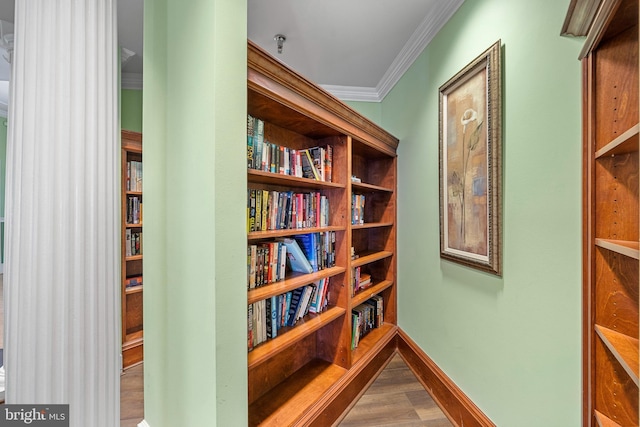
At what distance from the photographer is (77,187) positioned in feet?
3.14

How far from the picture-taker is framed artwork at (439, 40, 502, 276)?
A: 1.27 meters

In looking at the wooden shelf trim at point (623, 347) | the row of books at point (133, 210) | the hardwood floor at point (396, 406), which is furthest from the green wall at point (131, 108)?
the wooden shelf trim at point (623, 347)

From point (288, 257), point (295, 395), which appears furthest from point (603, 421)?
point (288, 257)

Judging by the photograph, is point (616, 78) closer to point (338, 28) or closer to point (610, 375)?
point (610, 375)

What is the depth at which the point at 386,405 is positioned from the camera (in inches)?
67.3

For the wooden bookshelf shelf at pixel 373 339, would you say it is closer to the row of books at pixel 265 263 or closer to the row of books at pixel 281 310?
the row of books at pixel 281 310

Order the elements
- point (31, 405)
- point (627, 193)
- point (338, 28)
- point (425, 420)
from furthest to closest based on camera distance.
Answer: point (338, 28)
point (425, 420)
point (31, 405)
point (627, 193)

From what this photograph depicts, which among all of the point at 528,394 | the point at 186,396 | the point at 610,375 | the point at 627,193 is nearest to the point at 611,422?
the point at 610,375

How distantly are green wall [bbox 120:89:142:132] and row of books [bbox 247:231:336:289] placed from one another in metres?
2.20

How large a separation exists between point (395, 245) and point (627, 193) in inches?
67.4

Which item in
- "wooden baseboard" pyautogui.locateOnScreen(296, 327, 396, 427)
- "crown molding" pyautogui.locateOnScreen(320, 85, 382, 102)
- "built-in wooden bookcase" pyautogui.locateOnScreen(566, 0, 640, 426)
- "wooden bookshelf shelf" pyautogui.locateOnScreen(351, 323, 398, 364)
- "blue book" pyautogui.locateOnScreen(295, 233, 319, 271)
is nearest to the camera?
"built-in wooden bookcase" pyautogui.locateOnScreen(566, 0, 640, 426)

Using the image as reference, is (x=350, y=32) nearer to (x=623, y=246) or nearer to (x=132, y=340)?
(x=623, y=246)

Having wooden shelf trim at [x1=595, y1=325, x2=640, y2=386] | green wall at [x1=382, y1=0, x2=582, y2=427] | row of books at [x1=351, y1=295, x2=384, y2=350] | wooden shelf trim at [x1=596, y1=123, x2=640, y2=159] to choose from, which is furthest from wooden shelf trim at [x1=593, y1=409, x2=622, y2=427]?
row of books at [x1=351, y1=295, x2=384, y2=350]

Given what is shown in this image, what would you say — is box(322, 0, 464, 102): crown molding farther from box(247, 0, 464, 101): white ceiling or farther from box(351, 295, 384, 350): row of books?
box(351, 295, 384, 350): row of books
